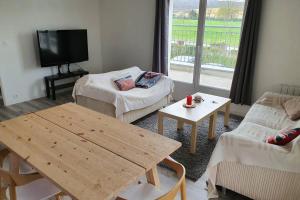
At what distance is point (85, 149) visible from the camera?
5.09ft

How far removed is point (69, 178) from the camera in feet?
4.18

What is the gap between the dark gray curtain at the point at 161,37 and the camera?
4465 mm

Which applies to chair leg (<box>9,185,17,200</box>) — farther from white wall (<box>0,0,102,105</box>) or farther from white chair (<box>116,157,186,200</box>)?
white wall (<box>0,0,102,105</box>)

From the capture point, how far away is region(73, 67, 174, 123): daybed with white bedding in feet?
11.1


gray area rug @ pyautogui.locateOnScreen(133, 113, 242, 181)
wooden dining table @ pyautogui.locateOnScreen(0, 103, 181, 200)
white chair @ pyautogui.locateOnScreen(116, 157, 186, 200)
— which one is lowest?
gray area rug @ pyautogui.locateOnScreen(133, 113, 242, 181)

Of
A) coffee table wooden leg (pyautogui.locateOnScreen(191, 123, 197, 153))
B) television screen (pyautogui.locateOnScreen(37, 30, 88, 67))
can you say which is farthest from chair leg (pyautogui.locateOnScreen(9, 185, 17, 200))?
television screen (pyautogui.locateOnScreen(37, 30, 88, 67))

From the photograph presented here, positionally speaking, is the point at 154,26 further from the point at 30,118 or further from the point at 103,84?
the point at 30,118

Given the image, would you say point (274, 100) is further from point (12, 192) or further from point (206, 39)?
point (12, 192)

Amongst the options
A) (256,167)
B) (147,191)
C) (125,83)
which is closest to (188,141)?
(256,167)

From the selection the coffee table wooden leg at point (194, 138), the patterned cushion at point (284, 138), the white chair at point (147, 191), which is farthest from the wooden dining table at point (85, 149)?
the coffee table wooden leg at point (194, 138)

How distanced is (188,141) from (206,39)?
2056mm

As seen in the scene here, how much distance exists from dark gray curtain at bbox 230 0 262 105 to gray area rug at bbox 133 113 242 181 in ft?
1.32

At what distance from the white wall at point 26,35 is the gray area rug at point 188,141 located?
93.2 inches

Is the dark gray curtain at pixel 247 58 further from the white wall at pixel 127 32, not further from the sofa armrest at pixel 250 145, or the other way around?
the sofa armrest at pixel 250 145
